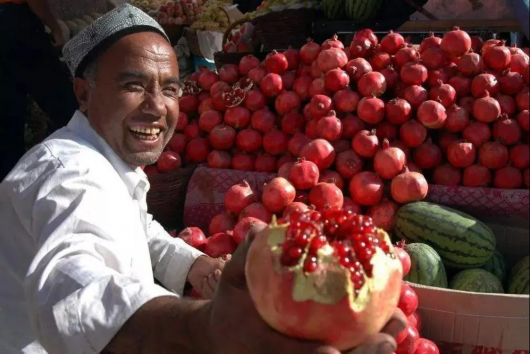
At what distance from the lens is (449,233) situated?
2596 mm

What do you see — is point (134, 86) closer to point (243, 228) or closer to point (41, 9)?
point (243, 228)

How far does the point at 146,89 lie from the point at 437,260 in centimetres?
143

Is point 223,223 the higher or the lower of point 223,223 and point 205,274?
the lower

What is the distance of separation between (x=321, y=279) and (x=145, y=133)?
1.16m

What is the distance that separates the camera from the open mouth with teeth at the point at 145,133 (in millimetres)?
2051

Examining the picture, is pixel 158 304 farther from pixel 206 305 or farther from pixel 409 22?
pixel 409 22

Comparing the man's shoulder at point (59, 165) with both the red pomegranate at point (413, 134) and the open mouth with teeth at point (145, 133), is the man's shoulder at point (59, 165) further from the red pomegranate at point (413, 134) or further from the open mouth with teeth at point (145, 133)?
the red pomegranate at point (413, 134)

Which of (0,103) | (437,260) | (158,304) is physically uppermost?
(158,304)

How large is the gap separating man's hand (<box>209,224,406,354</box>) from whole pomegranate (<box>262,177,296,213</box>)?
1533 millimetres

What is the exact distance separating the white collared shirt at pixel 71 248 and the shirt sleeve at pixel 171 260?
221 millimetres

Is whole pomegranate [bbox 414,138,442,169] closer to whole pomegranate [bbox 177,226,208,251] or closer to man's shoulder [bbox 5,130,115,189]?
whole pomegranate [bbox 177,226,208,251]

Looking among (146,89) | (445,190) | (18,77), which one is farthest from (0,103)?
(445,190)

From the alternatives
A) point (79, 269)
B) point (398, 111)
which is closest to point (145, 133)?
point (79, 269)

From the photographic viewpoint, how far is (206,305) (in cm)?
122
